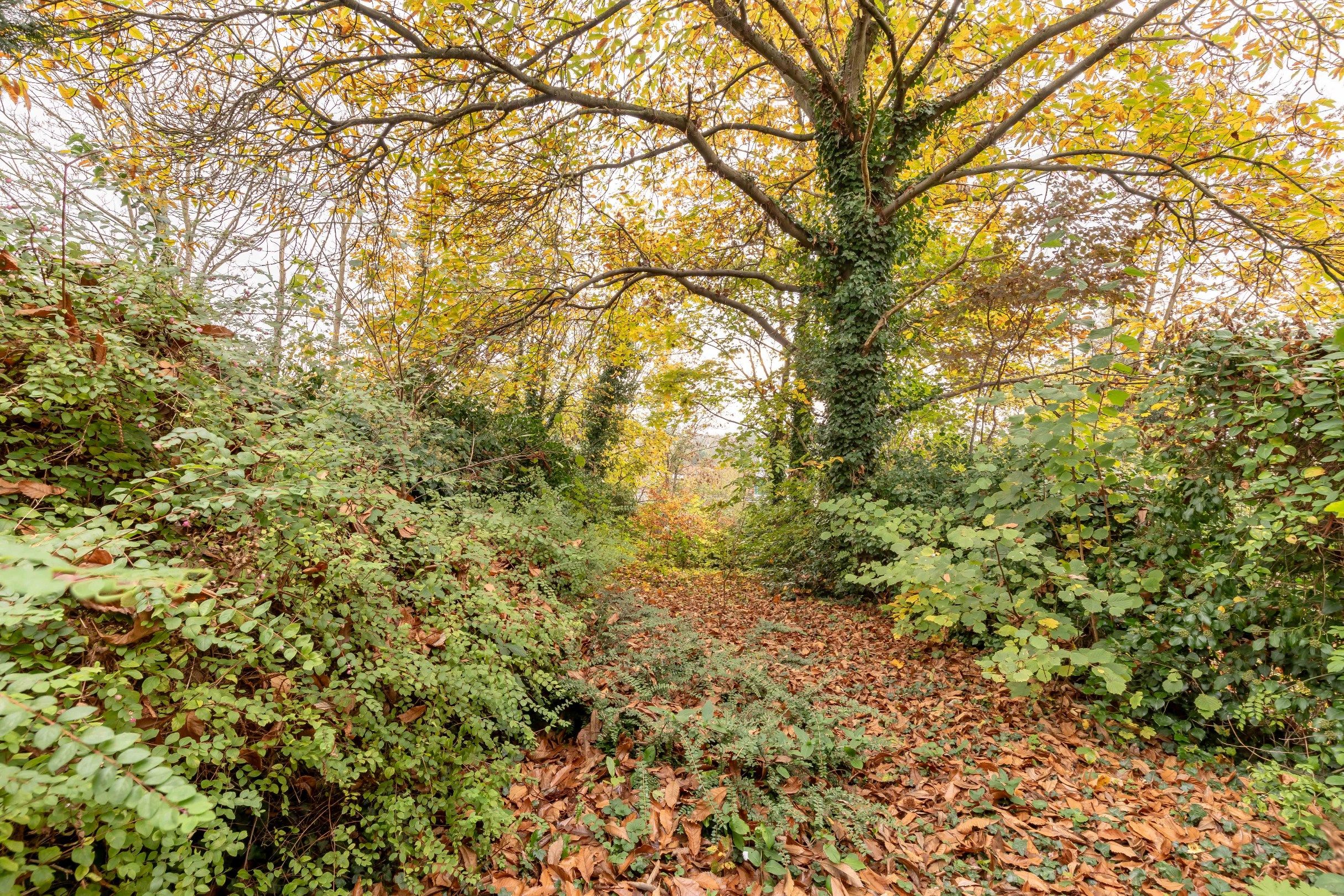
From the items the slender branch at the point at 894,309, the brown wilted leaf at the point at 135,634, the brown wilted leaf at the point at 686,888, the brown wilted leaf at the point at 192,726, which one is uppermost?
the slender branch at the point at 894,309

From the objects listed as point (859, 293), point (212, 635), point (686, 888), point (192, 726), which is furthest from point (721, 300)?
point (192, 726)

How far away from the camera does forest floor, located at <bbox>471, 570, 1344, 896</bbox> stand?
2.12m

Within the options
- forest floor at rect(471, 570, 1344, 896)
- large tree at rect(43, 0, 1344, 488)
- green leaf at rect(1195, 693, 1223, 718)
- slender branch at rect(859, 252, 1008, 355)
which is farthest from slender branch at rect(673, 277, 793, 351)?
green leaf at rect(1195, 693, 1223, 718)

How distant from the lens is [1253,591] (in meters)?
2.89

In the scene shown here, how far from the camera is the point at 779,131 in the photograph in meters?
7.59

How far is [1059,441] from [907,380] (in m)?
3.86

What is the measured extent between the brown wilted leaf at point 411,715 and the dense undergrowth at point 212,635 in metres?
0.01

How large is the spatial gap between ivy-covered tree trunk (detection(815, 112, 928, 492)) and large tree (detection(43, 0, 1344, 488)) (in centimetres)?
3

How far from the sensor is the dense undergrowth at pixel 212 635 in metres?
1.22

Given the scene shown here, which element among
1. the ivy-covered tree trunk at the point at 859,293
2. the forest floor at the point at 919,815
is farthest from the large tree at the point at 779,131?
the forest floor at the point at 919,815

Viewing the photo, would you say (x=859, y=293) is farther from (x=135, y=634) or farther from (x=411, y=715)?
(x=135, y=634)

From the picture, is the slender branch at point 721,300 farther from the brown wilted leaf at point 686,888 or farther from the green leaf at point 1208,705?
the brown wilted leaf at point 686,888

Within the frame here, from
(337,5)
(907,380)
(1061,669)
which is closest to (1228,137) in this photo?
(907,380)

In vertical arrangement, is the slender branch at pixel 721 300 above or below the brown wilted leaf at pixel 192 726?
above
